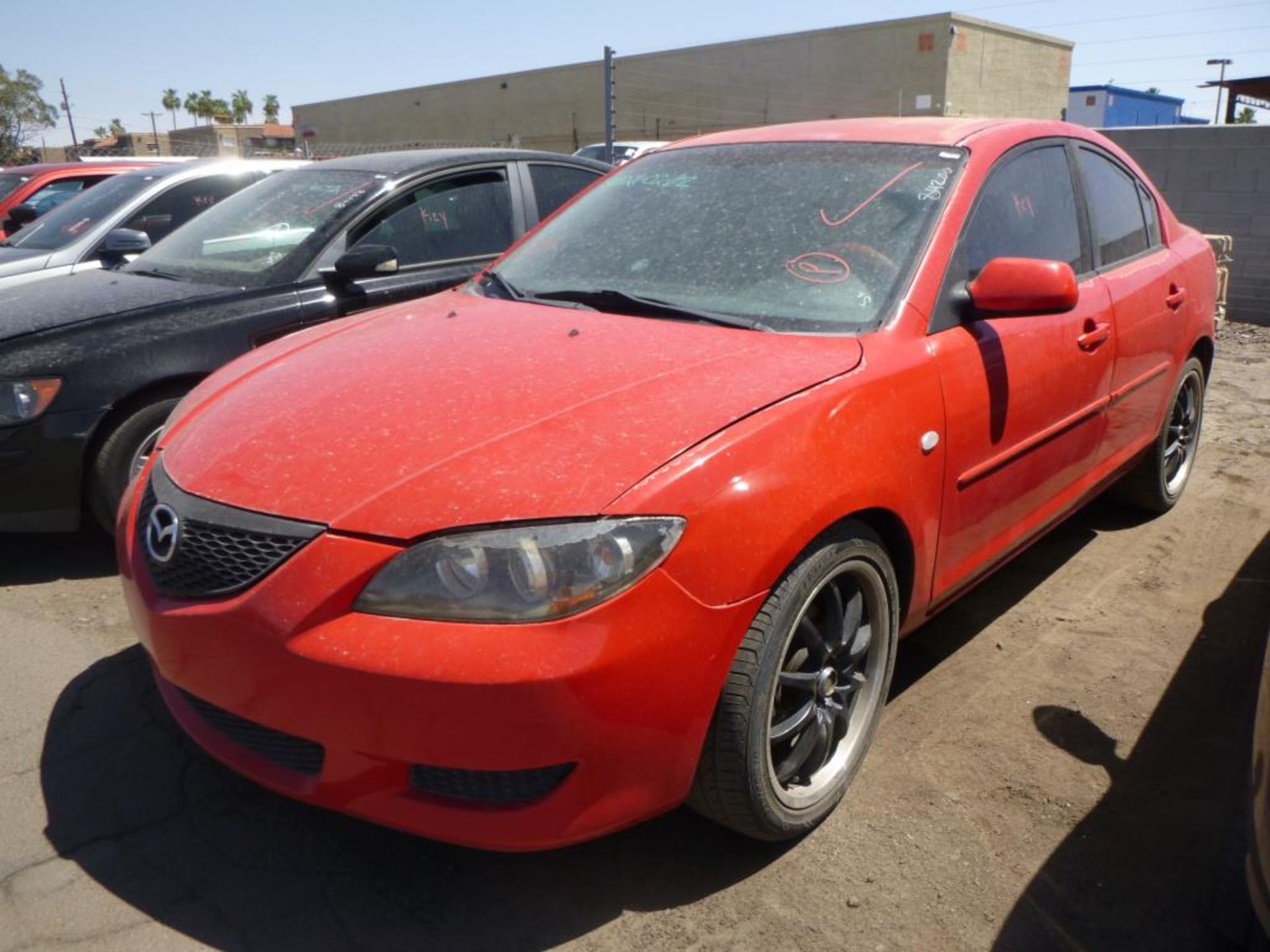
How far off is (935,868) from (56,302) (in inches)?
156

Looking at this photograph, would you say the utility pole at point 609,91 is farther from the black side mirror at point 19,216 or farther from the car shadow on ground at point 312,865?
the car shadow on ground at point 312,865

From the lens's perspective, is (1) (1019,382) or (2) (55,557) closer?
(1) (1019,382)

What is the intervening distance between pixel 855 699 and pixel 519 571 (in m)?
1.13

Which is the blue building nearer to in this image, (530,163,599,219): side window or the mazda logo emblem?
(530,163,599,219): side window

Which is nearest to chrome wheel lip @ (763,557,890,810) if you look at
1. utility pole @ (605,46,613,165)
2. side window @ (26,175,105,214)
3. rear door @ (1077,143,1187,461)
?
rear door @ (1077,143,1187,461)

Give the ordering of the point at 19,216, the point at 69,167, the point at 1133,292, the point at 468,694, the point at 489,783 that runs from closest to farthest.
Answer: the point at 468,694
the point at 489,783
the point at 1133,292
the point at 19,216
the point at 69,167

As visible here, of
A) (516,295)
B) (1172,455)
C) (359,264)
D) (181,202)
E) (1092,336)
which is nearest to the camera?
(516,295)

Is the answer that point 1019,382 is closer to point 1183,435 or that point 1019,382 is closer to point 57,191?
point 1183,435

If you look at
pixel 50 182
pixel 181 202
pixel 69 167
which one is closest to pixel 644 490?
pixel 181 202

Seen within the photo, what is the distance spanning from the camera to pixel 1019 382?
3.02m

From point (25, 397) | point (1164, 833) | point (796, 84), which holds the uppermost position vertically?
point (796, 84)

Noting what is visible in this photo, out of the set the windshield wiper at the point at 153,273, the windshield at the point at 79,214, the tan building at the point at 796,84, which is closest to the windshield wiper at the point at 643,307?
the windshield wiper at the point at 153,273

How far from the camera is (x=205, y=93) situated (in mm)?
94312

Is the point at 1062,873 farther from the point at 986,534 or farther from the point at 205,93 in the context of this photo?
the point at 205,93
